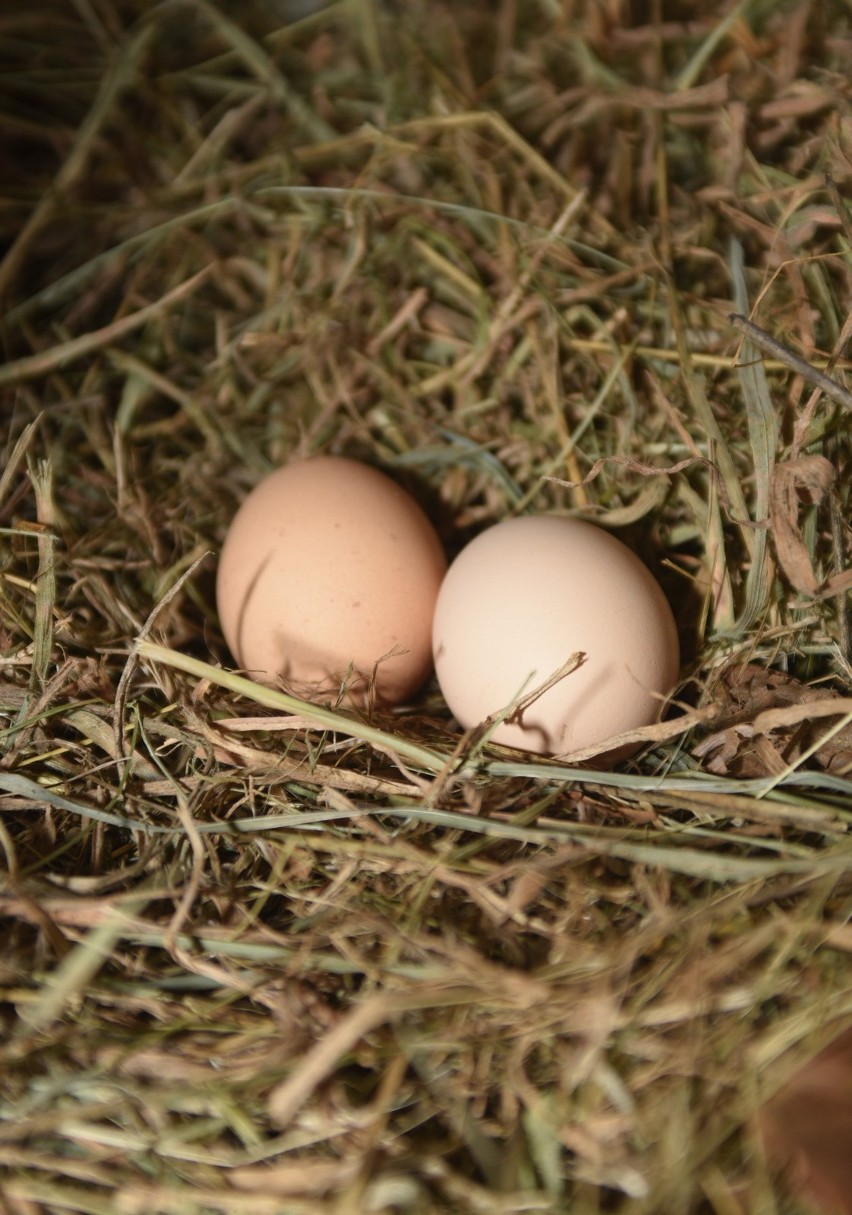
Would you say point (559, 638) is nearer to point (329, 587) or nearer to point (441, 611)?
point (441, 611)

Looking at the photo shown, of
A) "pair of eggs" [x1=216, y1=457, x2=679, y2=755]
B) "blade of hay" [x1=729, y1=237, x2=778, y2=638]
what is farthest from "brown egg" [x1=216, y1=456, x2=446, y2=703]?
"blade of hay" [x1=729, y1=237, x2=778, y2=638]

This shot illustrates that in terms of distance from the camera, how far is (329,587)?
1071mm

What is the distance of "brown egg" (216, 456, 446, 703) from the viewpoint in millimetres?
1074

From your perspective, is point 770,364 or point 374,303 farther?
point 374,303

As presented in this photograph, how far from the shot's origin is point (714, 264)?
1247 mm

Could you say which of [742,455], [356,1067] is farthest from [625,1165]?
[742,455]

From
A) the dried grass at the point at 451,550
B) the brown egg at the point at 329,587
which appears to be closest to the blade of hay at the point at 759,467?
the dried grass at the point at 451,550

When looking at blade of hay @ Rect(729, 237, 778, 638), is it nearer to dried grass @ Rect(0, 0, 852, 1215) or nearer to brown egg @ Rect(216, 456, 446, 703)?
dried grass @ Rect(0, 0, 852, 1215)

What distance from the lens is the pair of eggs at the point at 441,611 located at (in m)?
0.98

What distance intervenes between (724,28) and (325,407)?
0.73 metres

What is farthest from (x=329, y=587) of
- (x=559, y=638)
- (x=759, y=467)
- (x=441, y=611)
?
(x=759, y=467)

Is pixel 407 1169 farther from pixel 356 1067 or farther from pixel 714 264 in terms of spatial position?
pixel 714 264

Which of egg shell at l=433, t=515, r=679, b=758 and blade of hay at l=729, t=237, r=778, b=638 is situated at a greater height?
blade of hay at l=729, t=237, r=778, b=638

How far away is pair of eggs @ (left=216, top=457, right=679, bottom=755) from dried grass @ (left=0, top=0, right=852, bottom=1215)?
0.06 meters
